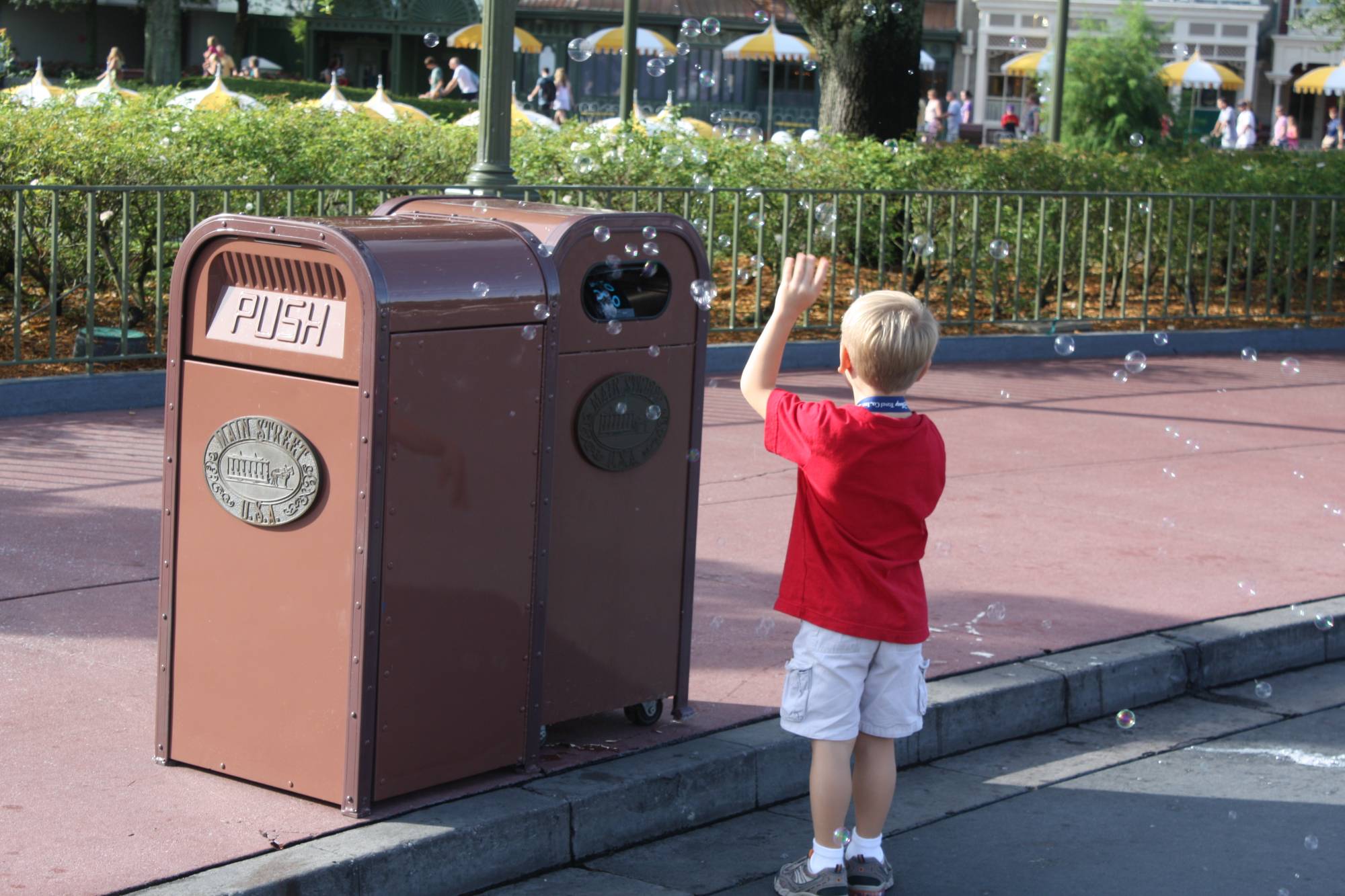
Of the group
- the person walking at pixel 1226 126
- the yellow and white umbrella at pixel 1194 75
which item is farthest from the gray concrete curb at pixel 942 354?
the person walking at pixel 1226 126

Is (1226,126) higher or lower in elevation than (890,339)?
higher

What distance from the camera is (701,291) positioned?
14.4 ft

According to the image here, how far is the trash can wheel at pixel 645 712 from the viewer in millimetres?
4539

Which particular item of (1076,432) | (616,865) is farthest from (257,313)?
(1076,432)

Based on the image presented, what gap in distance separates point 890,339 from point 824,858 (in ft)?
3.76

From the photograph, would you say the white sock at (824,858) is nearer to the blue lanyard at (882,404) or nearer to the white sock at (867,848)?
the white sock at (867,848)

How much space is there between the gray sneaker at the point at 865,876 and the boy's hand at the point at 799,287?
1.23 meters

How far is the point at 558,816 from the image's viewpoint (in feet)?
13.1

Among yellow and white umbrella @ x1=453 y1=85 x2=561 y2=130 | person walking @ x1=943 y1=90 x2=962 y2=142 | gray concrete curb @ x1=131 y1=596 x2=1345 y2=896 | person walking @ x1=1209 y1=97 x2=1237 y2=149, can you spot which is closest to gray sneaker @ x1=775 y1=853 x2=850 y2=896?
gray concrete curb @ x1=131 y1=596 x2=1345 y2=896

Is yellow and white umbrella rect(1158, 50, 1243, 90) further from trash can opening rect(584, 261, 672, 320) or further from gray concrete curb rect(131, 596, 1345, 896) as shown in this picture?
trash can opening rect(584, 261, 672, 320)

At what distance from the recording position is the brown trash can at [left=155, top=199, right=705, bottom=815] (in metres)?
3.72

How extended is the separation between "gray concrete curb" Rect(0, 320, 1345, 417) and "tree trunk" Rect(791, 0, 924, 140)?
107 inches

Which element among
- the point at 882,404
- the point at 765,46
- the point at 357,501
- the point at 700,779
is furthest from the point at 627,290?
the point at 765,46

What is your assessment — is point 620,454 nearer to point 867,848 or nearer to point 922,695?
point 922,695
